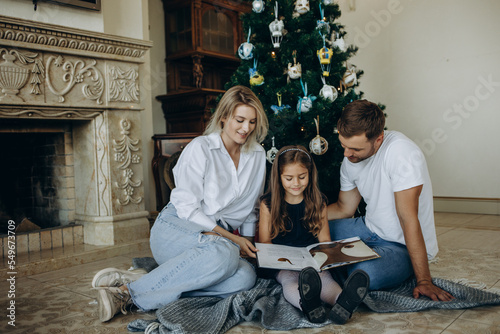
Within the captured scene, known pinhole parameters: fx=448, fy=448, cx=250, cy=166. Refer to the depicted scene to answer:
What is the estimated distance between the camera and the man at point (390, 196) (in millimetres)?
1665

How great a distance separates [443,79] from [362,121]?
2.89 meters

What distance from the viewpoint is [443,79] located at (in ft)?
13.8

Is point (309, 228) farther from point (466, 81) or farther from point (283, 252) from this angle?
point (466, 81)

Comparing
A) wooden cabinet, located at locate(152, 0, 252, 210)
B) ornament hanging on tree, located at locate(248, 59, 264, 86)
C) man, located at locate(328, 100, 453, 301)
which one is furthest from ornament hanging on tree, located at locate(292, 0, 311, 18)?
wooden cabinet, located at locate(152, 0, 252, 210)

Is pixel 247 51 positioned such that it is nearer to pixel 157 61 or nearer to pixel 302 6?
pixel 302 6

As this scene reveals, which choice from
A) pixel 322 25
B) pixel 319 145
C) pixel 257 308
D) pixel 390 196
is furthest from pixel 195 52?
pixel 257 308

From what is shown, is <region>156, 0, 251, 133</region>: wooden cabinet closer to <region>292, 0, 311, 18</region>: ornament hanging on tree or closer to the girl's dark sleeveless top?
<region>292, 0, 311, 18</region>: ornament hanging on tree

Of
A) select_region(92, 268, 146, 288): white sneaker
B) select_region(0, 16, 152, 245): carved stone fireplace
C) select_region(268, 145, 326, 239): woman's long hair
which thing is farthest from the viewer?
select_region(0, 16, 152, 245): carved stone fireplace

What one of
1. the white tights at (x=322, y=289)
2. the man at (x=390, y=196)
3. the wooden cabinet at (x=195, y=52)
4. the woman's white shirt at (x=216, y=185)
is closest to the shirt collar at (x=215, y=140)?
the woman's white shirt at (x=216, y=185)

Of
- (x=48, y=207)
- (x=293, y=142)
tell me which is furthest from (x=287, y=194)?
(x=48, y=207)

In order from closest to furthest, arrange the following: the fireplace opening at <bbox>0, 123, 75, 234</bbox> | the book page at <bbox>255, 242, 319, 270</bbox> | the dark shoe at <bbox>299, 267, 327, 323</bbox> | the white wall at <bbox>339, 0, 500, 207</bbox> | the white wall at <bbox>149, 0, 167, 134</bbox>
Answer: the dark shoe at <bbox>299, 267, 327, 323</bbox> → the book page at <bbox>255, 242, 319, 270</bbox> → the fireplace opening at <bbox>0, 123, 75, 234</bbox> → the white wall at <bbox>339, 0, 500, 207</bbox> → the white wall at <bbox>149, 0, 167, 134</bbox>

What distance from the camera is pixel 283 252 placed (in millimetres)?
1741

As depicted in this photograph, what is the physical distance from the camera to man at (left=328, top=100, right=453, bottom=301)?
5.46 ft

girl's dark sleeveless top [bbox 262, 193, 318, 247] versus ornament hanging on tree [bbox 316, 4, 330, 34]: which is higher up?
ornament hanging on tree [bbox 316, 4, 330, 34]
